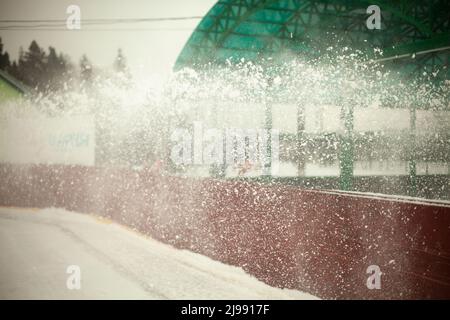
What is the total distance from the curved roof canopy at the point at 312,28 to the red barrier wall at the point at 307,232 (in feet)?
30.1

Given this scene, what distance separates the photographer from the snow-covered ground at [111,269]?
5426mm

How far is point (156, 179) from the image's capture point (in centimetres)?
889

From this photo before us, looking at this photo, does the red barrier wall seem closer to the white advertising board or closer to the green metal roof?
the white advertising board

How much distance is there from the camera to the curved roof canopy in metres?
14.2

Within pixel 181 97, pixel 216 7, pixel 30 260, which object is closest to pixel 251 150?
pixel 181 97

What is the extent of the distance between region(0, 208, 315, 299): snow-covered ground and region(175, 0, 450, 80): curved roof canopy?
9.98 m

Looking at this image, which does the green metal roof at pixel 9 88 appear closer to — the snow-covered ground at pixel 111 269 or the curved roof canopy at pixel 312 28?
the curved roof canopy at pixel 312 28

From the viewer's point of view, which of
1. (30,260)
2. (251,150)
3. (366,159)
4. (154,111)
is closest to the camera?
(30,260)

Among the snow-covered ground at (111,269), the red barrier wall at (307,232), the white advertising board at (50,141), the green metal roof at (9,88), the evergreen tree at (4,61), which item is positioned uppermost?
the evergreen tree at (4,61)

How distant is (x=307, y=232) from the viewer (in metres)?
5.21

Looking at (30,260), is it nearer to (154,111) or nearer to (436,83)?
(154,111)

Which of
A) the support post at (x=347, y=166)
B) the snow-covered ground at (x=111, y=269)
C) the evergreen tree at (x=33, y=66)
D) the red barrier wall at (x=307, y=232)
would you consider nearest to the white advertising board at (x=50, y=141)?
the snow-covered ground at (x=111, y=269)

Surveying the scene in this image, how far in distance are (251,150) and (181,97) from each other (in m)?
4.18

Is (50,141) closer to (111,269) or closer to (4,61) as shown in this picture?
(111,269)
